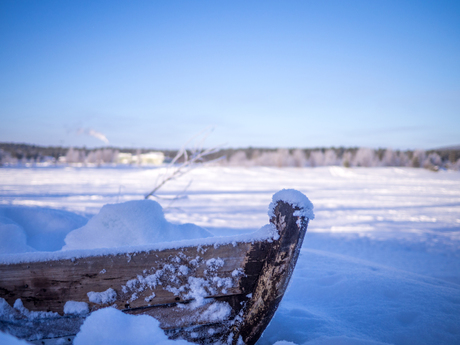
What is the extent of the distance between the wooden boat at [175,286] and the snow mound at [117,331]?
251 mm

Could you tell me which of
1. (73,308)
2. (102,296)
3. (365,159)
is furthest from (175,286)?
(365,159)

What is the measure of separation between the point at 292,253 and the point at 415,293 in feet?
5.81

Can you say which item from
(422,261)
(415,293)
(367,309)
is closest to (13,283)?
(367,309)

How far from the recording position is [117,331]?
94 centimetres

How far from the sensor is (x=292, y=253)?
1201 mm

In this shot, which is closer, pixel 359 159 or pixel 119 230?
pixel 119 230

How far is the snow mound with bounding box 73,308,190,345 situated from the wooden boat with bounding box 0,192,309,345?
25cm

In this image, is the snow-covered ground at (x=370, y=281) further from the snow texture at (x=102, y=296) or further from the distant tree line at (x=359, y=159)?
the distant tree line at (x=359, y=159)

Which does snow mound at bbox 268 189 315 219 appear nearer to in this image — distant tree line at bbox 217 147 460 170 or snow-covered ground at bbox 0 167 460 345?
snow-covered ground at bbox 0 167 460 345

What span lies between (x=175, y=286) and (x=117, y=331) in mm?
343

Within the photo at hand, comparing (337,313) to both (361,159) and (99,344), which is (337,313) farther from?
(361,159)

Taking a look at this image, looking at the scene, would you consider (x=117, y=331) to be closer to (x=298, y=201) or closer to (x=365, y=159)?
(x=298, y=201)

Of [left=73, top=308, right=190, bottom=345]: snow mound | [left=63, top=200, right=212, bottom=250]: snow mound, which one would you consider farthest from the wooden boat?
[left=63, top=200, right=212, bottom=250]: snow mound

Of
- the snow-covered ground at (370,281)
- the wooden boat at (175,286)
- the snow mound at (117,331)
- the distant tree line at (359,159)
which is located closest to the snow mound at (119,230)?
the wooden boat at (175,286)
